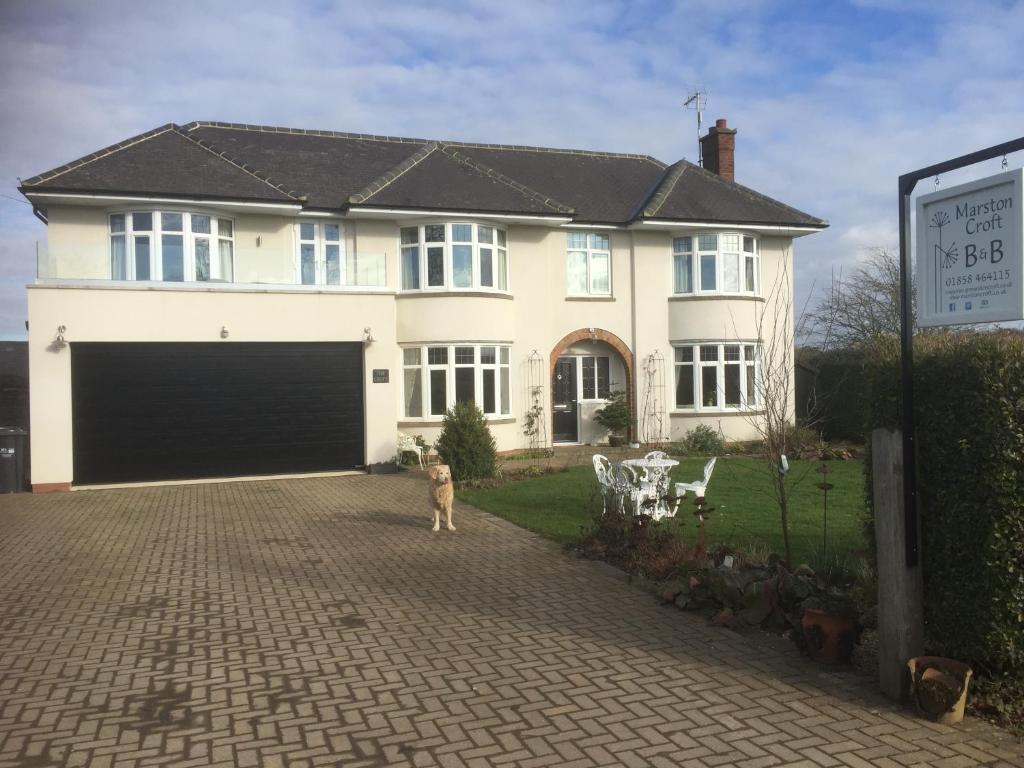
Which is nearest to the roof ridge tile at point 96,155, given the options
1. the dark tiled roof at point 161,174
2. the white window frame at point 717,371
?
the dark tiled roof at point 161,174

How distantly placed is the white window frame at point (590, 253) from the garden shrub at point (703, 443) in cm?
412

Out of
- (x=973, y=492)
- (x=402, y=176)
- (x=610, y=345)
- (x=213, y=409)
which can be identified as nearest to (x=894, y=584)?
(x=973, y=492)

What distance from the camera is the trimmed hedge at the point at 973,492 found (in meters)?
4.62

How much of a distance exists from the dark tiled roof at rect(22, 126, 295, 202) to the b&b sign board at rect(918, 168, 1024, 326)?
1445 cm

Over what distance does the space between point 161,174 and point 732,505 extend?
41.9ft

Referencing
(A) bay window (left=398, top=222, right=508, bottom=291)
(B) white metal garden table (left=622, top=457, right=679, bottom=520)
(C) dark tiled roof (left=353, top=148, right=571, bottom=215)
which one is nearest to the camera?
(B) white metal garden table (left=622, top=457, right=679, bottom=520)

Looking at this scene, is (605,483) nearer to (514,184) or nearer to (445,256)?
(445,256)

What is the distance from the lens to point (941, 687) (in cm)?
472

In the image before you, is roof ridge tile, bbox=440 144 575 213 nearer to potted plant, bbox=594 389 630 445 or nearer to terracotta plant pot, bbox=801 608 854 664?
potted plant, bbox=594 389 630 445

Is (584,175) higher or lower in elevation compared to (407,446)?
higher

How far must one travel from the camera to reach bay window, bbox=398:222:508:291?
1884 centimetres

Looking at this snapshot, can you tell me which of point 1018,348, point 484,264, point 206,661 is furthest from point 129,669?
point 484,264

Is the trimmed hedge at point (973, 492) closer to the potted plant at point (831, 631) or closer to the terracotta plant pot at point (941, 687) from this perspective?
the terracotta plant pot at point (941, 687)

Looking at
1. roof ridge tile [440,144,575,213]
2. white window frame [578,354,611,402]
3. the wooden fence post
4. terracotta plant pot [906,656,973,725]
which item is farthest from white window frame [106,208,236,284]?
terracotta plant pot [906,656,973,725]
